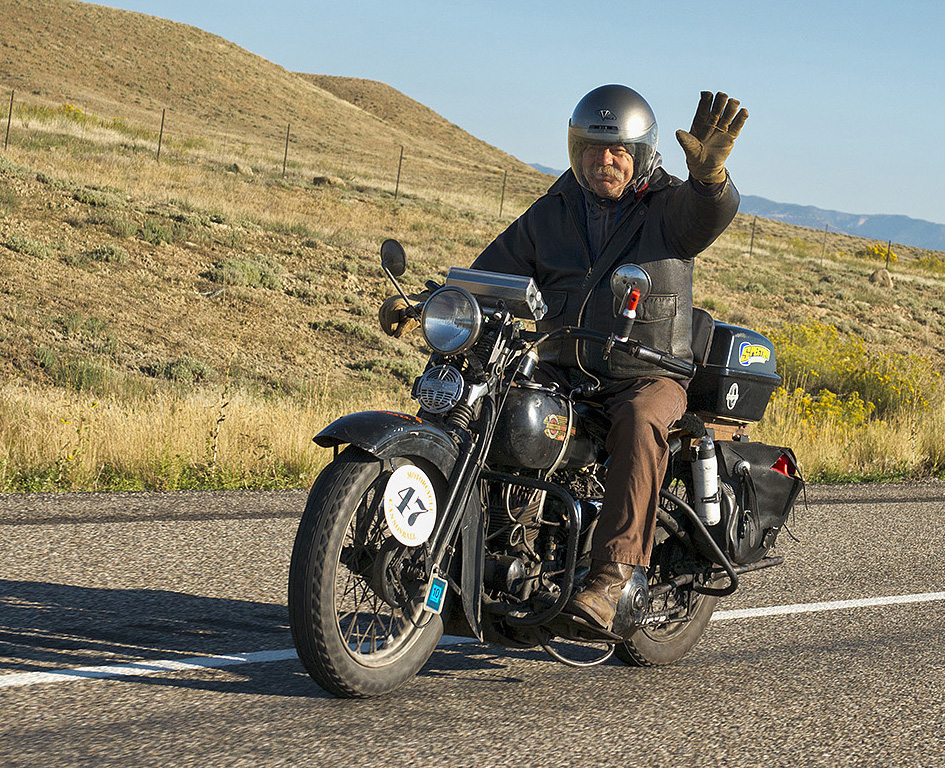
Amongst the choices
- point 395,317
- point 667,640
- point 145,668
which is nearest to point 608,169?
point 395,317

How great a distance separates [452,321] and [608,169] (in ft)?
3.70

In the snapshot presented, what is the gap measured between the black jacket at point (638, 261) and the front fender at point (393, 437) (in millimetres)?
774

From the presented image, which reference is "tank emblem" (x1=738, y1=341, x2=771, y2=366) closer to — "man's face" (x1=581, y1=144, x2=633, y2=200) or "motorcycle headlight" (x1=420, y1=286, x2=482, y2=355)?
"man's face" (x1=581, y1=144, x2=633, y2=200)

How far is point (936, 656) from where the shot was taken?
17.5 ft

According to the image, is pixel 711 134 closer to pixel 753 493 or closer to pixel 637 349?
pixel 637 349

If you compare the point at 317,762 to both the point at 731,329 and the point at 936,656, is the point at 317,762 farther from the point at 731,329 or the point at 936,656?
the point at 936,656

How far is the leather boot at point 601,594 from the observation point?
4.21 m

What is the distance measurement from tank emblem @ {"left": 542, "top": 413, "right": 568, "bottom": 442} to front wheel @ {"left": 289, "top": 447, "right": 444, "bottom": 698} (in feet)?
1.51

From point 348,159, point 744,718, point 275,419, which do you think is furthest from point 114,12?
point 744,718

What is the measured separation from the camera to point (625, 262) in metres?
4.71

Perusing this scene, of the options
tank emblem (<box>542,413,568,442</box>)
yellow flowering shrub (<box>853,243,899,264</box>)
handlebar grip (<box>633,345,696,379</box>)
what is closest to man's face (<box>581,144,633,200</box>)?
handlebar grip (<box>633,345,696,379</box>)

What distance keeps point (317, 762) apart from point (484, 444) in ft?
4.06

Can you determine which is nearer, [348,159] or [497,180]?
[348,159]

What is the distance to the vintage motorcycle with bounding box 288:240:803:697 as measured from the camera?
3865 millimetres
